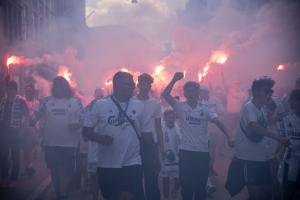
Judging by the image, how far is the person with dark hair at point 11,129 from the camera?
355 inches

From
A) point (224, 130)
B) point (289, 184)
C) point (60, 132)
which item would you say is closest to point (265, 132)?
point (289, 184)

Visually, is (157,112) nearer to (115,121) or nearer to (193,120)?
(193,120)

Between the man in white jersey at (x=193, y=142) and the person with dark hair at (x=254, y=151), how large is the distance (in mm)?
731

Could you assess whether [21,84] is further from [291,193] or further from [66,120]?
[291,193]

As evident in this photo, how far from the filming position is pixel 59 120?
7.46m

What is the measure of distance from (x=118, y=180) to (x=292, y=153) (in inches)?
89.0

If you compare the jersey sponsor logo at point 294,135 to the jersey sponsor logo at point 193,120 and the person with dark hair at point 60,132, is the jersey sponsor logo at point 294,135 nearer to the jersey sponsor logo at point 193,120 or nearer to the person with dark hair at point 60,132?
the jersey sponsor logo at point 193,120

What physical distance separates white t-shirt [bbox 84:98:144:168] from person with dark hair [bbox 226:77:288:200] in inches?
58.9

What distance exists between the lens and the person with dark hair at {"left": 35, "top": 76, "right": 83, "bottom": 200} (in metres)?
7.41

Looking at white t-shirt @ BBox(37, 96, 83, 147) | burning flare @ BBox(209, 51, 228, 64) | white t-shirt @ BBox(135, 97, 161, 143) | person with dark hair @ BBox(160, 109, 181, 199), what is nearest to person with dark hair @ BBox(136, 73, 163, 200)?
white t-shirt @ BBox(135, 97, 161, 143)

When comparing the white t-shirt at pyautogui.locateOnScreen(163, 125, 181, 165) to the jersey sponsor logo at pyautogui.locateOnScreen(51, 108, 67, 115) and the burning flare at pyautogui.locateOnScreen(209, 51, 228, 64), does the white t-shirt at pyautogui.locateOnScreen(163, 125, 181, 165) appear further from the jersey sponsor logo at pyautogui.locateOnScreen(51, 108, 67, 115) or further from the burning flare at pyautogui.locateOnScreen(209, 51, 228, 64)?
the burning flare at pyautogui.locateOnScreen(209, 51, 228, 64)

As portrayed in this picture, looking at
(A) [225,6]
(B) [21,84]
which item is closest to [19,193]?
(B) [21,84]

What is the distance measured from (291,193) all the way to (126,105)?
240 centimetres

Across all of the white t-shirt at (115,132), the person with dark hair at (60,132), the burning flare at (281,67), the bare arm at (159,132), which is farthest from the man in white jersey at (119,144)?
the burning flare at (281,67)
